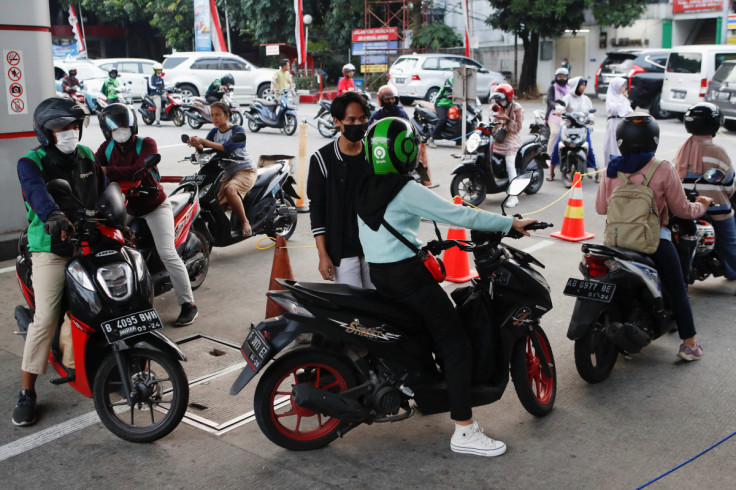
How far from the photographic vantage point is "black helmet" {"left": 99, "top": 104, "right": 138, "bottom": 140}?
18.1 ft

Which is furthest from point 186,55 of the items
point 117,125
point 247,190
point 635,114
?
point 635,114

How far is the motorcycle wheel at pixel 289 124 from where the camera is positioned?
1836 centimetres

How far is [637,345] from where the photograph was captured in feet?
15.6

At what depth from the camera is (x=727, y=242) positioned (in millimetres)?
6262

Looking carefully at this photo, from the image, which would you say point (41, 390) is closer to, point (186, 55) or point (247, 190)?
point (247, 190)

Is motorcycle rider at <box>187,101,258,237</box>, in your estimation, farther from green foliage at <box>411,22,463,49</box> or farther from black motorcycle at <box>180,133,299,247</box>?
green foliage at <box>411,22,463,49</box>

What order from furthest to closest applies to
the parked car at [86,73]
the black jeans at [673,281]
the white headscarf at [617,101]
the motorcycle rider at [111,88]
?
the parked car at [86,73]
the motorcycle rider at [111,88]
the white headscarf at [617,101]
the black jeans at [673,281]

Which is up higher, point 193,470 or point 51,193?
point 51,193

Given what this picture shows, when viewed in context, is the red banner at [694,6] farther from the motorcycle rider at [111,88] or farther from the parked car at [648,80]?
the motorcycle rider at [111,88]

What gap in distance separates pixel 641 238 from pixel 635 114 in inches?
32.9

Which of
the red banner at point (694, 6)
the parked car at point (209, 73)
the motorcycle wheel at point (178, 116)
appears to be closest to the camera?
the motorcycle wheel at point (178, 116)

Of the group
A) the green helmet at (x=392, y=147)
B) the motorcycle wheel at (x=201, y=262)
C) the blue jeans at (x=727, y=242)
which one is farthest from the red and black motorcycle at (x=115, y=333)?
the blue jeans at (x=727, y=242)

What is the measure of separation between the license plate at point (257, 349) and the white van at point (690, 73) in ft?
57.7

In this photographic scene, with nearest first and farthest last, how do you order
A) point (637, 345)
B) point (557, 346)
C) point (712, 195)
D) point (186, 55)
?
point (637, 345), point (557, 346), point (712, 195), point (186, 55)
